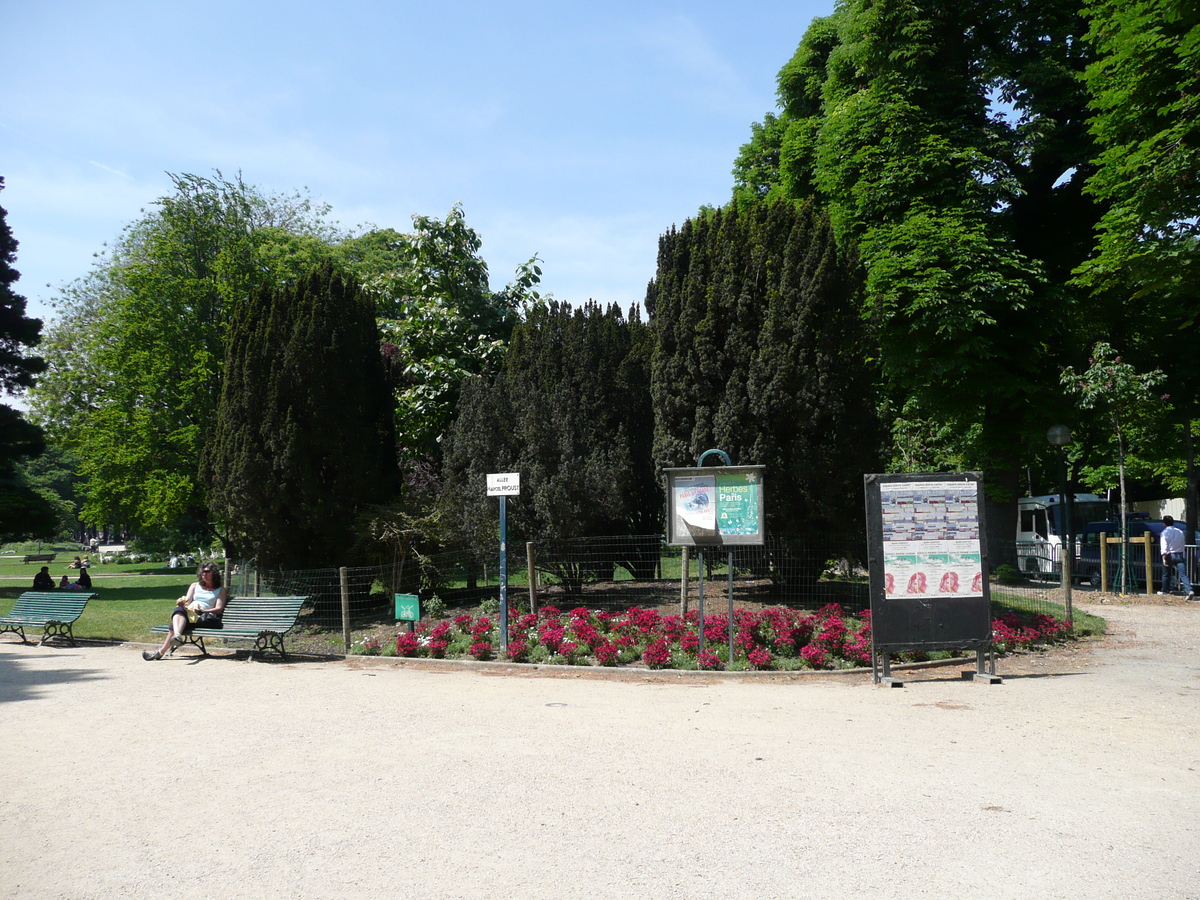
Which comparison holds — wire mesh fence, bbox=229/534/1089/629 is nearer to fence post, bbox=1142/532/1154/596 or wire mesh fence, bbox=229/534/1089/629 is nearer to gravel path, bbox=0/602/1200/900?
gravel path, bbox=0/602/1200/900

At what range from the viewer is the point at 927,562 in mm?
9508

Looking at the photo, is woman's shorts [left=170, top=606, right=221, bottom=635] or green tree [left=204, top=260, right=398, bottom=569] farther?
green tree [left=204, top=260, right=398, bottom=569]

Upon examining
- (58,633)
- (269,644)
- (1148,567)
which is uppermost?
Result: (1148,567)

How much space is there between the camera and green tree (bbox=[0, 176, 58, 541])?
32438 mm

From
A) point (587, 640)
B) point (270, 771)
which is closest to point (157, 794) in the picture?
point (270, 771)

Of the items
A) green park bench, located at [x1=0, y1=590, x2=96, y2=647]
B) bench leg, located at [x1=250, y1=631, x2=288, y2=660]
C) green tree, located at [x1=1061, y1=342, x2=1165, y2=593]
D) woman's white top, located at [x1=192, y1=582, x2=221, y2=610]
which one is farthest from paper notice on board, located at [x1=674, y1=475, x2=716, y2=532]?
green tree, located at [x1=1061, y1=342, x2=1165, y2=593]

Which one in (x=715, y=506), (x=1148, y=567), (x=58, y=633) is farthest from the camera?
(x=1148, y=567)

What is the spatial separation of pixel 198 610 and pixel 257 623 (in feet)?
4.31

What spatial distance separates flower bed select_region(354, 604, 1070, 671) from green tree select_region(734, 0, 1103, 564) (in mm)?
7508

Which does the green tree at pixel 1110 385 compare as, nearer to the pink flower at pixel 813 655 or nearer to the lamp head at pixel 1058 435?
the lamp head at pixel 1058 435

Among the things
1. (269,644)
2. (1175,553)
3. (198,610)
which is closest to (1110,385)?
(1175,553)

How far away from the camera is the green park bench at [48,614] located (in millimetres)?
14930

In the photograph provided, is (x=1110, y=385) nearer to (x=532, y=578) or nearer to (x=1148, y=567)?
(x=1148, y=567)

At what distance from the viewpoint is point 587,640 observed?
11.0 meters
